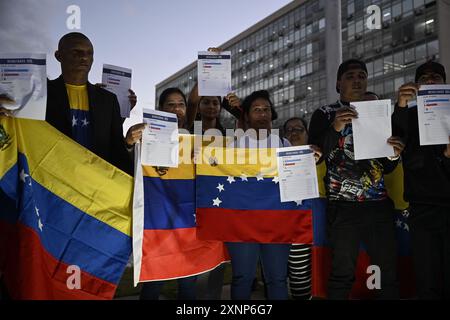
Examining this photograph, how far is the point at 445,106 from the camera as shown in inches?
108

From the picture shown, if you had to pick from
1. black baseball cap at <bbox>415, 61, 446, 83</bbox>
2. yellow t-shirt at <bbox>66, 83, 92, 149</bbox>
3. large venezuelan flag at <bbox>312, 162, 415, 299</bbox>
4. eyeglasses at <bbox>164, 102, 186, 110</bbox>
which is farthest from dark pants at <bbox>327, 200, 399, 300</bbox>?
yellow t-shirt at <bbox>66, 83, 92, 149</bbox>

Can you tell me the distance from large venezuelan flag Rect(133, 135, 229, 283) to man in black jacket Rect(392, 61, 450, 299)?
5.05 feet

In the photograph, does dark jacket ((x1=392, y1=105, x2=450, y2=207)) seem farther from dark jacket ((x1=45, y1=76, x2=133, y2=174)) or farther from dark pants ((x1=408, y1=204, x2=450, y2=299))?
dark jacket ((x1=45, y1=76, x2=133, y2=174))

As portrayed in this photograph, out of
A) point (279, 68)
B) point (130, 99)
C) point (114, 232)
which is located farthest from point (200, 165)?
point (279, 68)

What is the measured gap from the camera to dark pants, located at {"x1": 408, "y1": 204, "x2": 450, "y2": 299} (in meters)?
2.78

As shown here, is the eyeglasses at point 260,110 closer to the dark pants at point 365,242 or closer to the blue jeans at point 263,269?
the dark pants at point 365,242

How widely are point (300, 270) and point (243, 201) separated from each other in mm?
861

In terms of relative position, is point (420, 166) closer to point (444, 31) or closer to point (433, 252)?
point (433, 252)

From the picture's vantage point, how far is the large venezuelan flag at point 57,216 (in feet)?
8.48

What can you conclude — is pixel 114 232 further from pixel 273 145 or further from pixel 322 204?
pixel 322 204

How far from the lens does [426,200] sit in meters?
2.84

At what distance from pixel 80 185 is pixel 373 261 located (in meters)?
2.23

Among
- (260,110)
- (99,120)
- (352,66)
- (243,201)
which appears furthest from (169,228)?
(352,66)

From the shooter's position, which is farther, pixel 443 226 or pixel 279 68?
pixel 279 68
